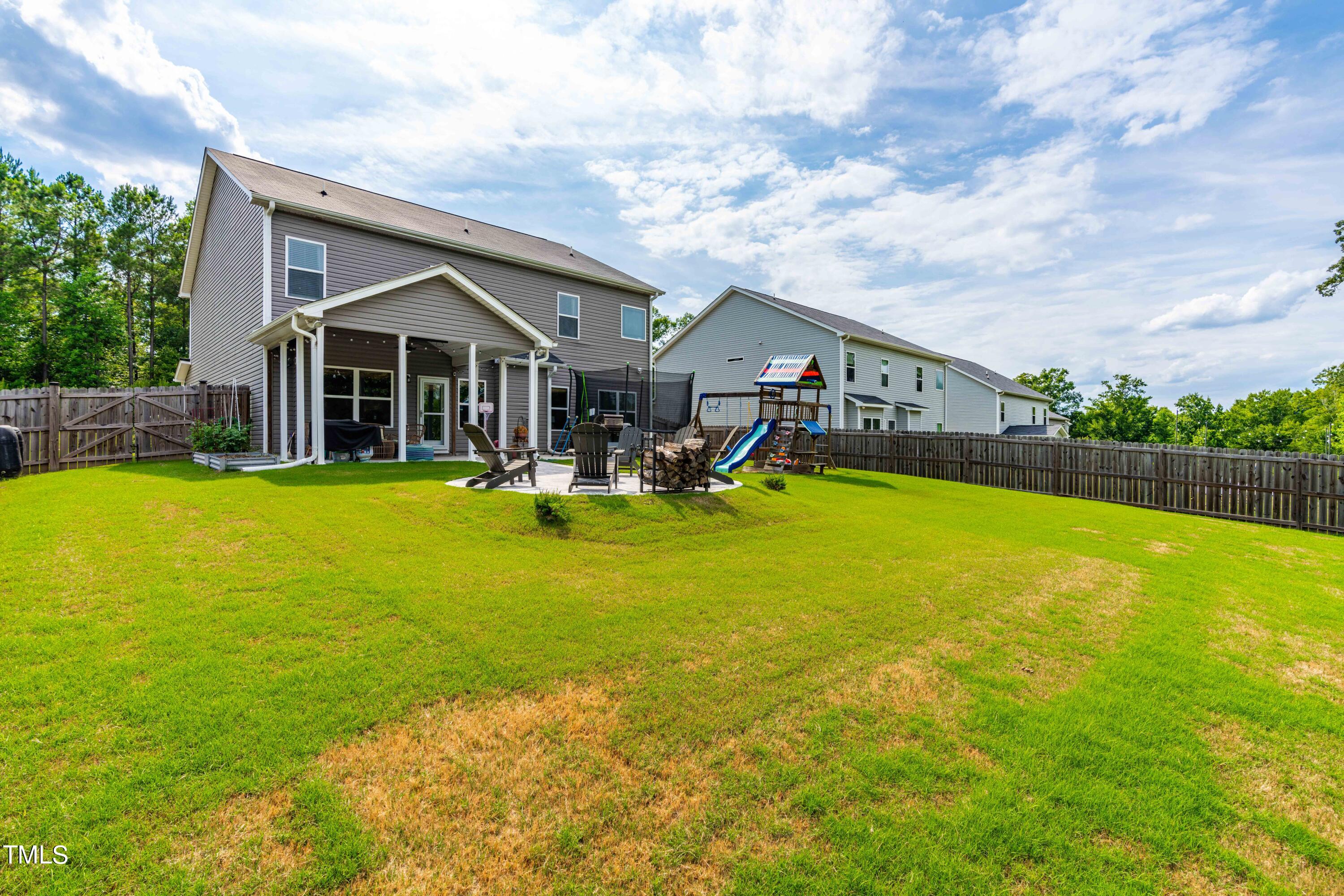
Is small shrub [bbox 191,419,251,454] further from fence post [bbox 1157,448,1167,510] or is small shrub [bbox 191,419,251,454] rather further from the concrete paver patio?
fence post [bbox 1157,448,1167,510]

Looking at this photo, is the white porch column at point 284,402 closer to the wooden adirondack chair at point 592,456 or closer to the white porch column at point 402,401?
the white porch column at point 402,401

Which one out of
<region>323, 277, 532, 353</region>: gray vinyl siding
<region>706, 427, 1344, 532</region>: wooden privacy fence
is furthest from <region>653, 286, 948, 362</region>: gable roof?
<region>323, 277, 532, 353</region>: gray vinyl siding

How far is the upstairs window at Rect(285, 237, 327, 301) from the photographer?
12.6 metres

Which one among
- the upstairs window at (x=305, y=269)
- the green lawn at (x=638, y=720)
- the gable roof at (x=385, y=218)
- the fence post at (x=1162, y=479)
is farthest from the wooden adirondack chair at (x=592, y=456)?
the fence post at (x=1162, y=479)

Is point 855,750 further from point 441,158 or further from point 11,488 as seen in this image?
point 441,158

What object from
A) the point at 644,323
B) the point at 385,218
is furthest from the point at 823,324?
the point at 385,218

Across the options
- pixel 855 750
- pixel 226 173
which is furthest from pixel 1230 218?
pixel 226 173

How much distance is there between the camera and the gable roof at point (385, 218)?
1291cm

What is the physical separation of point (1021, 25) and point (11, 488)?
19023mm

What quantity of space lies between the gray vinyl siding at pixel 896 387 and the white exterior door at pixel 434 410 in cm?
1711

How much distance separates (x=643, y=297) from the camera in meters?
20.1

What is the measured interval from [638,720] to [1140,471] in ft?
49.8

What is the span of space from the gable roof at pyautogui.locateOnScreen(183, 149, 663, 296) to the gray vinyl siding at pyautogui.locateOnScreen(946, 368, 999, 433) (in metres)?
21.7

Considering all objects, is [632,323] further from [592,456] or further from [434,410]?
[592,456]
